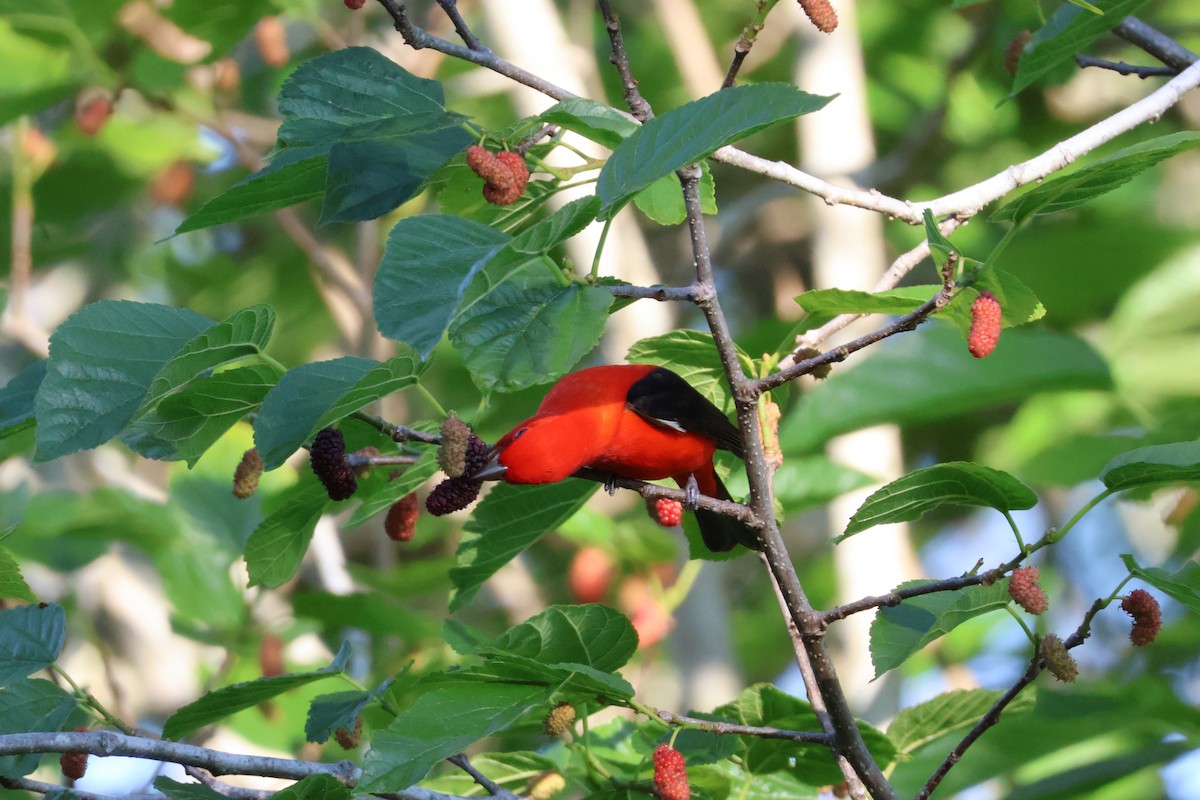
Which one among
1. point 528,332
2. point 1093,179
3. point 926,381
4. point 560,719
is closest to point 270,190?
point 528,332

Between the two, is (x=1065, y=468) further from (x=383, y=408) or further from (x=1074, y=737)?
(x=383, y=408)

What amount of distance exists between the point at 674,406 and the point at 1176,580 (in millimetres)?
1049

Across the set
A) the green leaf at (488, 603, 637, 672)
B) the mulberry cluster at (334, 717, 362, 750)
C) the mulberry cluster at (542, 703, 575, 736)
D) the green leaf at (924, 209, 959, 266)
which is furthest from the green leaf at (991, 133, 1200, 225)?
the mulberry cluster at (334, 717, 362, 750)

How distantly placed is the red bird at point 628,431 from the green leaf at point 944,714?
0.42m

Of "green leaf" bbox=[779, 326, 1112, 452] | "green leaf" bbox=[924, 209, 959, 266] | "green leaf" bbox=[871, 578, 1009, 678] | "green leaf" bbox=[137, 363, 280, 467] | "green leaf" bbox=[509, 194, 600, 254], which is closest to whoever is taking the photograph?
"green leaf" bbox=[509, 194, 600, 254]

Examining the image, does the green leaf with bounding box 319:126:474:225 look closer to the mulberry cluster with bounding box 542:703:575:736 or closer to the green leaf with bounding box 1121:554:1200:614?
the mulberry cluster with bounding box 542:703:575:736

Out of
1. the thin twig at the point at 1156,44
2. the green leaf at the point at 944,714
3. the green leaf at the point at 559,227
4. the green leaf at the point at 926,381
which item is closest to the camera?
the green leaf at the point at 559,227

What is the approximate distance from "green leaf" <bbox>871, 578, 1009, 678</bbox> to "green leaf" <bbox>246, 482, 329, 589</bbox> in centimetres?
96

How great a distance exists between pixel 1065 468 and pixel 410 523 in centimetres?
184

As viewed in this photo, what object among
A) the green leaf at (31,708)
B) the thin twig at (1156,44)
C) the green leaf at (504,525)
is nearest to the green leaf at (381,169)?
the green leaf at (504,525)

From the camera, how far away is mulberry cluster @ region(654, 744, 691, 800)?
173cm

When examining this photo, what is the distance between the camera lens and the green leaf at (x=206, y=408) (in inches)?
70.2

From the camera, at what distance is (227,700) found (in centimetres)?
196

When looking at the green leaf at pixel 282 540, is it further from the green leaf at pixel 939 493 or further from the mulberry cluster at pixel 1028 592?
the mulberry cluster at pixel 1028 592
